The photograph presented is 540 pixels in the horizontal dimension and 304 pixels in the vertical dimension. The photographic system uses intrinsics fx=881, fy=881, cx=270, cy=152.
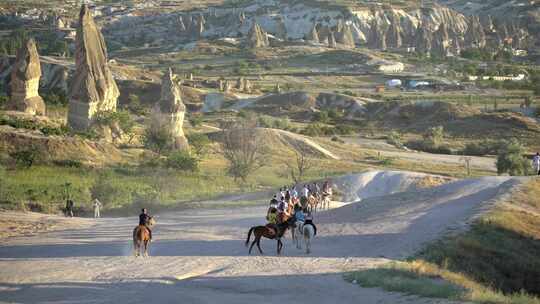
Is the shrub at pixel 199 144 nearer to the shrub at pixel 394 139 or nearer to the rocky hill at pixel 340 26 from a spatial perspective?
the shrub at pixel 394 139

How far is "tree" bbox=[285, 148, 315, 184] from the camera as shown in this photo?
40.8m

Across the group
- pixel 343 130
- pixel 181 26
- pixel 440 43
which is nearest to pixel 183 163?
pixel 343 130

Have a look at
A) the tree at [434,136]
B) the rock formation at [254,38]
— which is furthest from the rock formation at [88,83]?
the rock formation at [254,38]

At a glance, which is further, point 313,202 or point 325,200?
point 325,200

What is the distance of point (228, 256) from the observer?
19.4m

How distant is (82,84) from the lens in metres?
46.2

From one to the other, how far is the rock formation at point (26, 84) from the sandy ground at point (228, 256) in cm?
2117

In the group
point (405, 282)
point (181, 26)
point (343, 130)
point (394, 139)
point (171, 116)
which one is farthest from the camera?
point (181, 26)

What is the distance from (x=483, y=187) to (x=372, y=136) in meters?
37.4

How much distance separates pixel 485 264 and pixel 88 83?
30759mm

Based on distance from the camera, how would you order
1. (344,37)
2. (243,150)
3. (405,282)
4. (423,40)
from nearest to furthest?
(405,282) → (243,150) → (423,40) → (344,37)

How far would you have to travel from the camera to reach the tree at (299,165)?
134ft

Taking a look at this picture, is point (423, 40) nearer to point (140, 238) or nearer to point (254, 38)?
point (254, 38)

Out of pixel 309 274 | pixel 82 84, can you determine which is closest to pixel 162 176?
pixel 82 84
